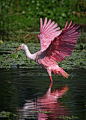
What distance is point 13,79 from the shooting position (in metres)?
8.95

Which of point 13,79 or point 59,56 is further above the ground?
point 59,56

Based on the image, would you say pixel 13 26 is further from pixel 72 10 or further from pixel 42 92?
pixel 42 92

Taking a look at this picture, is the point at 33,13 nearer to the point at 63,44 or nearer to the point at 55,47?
the point at 55,47

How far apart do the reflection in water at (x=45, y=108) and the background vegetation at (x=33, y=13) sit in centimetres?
1122

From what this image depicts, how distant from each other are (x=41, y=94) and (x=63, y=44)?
1.46 meters

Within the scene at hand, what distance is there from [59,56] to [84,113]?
3.08 metres

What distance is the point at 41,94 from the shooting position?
291 inches

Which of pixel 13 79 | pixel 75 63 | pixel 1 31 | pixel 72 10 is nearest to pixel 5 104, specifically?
pixel 13 79

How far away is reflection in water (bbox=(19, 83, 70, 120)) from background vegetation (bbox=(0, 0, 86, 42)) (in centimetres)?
1122

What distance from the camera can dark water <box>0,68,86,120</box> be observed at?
234 inches

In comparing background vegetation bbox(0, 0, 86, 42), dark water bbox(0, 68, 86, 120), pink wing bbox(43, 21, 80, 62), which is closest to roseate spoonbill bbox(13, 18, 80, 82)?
pink wing bbox(43, 21, 80, 62)

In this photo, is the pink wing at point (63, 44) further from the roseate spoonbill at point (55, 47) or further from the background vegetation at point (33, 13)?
the background vegetation at point (33, 13)

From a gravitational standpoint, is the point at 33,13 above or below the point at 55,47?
above

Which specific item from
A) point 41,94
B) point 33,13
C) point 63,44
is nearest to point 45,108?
point 41,94
